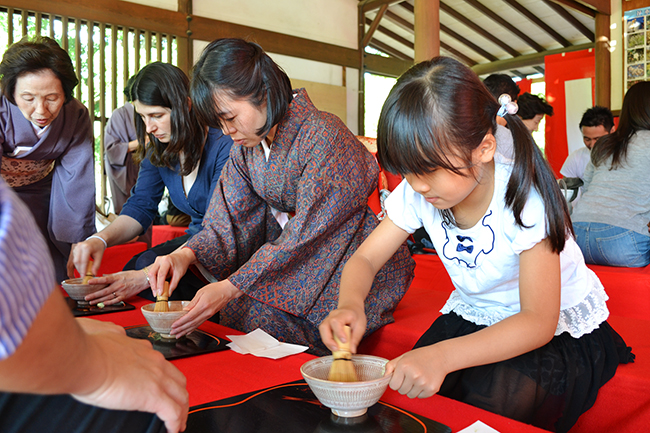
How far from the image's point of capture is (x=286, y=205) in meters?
1.76

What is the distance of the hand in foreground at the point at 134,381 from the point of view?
19.9 inches

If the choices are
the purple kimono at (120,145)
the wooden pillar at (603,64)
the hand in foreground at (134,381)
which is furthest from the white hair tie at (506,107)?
the wooden pillar at (603,64)

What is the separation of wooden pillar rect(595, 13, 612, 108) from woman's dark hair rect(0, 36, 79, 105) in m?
5.49

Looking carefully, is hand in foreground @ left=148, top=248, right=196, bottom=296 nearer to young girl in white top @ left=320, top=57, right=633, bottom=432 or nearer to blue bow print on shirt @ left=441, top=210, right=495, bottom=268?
young girl in white top @ left=320, top=57, right=633, bottom=432

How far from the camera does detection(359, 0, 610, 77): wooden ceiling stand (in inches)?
299

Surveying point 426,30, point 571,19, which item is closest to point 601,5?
point 571,19

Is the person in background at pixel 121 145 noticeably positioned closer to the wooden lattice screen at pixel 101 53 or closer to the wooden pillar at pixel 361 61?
the wooden lattice screen at pixel 101 53

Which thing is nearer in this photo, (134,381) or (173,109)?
(134,381)

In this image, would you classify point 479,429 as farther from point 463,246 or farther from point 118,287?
point 118,287

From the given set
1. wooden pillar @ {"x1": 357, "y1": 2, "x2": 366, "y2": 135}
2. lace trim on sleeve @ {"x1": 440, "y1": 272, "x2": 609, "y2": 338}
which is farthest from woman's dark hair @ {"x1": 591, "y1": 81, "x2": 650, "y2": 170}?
wooden pillar @ {"x1": 357, "y1": 2, "x2": 366, "y2": 135}

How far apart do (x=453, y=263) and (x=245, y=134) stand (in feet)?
2.42

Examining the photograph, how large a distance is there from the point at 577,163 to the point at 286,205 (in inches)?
121

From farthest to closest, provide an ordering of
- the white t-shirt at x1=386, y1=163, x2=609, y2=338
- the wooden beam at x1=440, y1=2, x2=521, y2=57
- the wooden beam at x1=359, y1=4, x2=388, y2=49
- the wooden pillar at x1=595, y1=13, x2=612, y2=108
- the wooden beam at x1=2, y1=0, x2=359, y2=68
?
the wooden beam at x1=440, y1=2, x2=521, y2=57
the wooden beam at x1=359, y1=4, x2=388, y2=49
the wooden pillar at x1=595, y1=13, x2=612, y2=108
the wooden beam at x1=2, y1=0, x2=359, y2=68
the white t-shirt at x1=386, y1=163, x2=609, y2=338

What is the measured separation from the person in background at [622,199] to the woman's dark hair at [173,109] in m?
1.84
